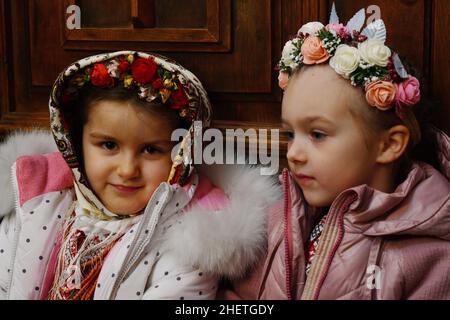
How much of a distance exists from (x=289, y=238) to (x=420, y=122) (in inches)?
13.6

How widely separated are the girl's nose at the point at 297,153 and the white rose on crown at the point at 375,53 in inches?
8.1

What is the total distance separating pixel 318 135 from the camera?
129 cm

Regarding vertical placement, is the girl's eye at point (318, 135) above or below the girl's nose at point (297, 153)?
above

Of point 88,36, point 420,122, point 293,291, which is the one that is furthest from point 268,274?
point 88,36

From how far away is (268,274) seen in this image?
1347 mm

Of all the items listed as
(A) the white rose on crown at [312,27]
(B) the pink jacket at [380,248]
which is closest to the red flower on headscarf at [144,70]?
(A) the white rose on crown at [312,27]

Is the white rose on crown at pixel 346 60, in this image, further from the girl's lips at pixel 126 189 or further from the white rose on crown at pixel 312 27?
the girl's lips at pixel 126 189

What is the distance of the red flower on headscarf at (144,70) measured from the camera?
1436 mm

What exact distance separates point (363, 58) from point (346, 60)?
0.03m

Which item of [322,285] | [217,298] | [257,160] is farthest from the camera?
[257,160]

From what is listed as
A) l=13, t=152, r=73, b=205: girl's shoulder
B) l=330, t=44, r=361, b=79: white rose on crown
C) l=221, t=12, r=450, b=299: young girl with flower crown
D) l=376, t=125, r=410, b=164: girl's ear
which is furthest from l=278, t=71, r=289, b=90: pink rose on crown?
l=13, t=152, r=73, b=205: girl's shoulder

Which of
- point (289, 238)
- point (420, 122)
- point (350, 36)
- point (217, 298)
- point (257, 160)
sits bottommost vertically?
point (217, 298)

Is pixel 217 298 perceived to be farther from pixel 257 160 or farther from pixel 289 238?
pixel 257 160

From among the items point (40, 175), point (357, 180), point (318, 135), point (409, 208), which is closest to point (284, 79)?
point (318, 135)
